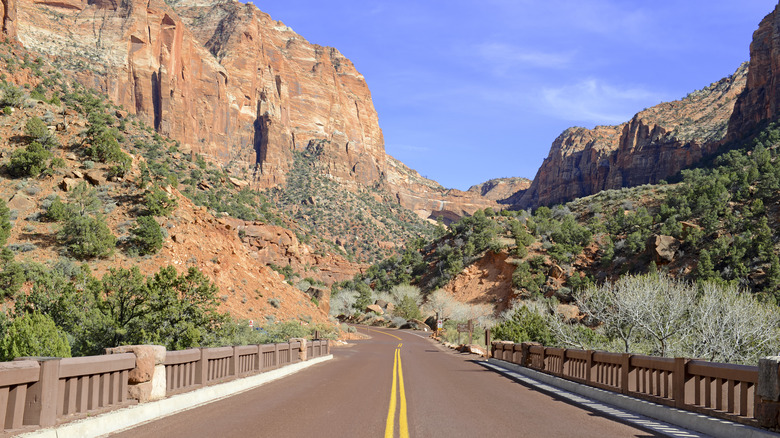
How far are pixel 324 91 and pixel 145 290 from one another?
18185 cm

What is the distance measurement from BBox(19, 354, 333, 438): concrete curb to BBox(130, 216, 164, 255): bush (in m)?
25.5

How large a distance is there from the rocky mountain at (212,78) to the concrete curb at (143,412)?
99.4 meters

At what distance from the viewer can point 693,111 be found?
521ft

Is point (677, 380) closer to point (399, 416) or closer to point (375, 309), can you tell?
point (399, 416)

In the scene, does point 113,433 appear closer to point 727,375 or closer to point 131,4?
point 727,375

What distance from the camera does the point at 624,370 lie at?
39.1 feet

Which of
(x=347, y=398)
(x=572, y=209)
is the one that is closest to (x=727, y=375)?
(x=347, y=398)

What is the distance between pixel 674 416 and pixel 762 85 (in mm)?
125081

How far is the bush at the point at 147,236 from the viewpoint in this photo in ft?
124

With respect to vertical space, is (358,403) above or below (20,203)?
below

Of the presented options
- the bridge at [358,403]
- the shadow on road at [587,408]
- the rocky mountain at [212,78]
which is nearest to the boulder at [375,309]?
the rocky mountain at [212,78]

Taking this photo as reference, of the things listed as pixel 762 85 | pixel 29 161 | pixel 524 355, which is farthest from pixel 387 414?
pixel 762 85

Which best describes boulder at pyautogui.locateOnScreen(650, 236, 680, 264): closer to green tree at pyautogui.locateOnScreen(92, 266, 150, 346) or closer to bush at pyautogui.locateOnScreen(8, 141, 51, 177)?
green tree at pyautogui.locateOnScreen(92, 266, 150, 346)

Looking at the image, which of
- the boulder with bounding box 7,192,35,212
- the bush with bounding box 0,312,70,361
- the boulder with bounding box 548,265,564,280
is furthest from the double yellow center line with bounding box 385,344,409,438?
the boulder with bounding box 548,265,564,280
